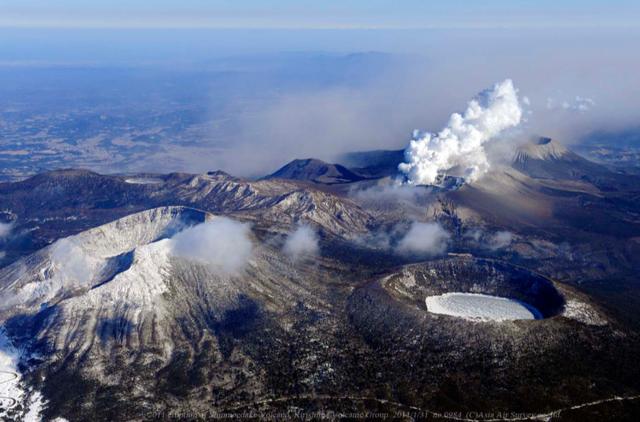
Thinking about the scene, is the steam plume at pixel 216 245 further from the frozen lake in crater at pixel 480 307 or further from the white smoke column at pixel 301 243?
the frozen lake in crater at pixel 480 307

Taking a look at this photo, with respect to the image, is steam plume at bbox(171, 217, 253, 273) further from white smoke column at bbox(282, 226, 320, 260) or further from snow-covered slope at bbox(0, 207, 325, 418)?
white smoke column at bbox(282, 226, 320, 260)

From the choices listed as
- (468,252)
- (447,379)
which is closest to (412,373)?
(447,379)

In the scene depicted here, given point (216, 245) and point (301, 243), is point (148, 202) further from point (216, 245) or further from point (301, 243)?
point (216, 245)

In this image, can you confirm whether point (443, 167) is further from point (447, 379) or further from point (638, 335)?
point (447, 379)

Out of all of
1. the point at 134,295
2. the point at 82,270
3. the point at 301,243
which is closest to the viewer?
the point at 134,295

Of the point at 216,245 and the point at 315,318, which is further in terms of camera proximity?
the point at 216,245

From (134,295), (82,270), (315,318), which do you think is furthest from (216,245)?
(315,318)

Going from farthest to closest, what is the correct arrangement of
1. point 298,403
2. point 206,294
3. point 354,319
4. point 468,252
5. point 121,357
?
1. point 468,252
2. point 206,294
3. point 354,319
4. point 121,357
5. point 298,403

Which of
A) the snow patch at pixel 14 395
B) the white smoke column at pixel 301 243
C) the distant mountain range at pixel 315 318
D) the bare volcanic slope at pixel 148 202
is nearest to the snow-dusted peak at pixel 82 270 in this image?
the distant mountain range at pixel 315 318

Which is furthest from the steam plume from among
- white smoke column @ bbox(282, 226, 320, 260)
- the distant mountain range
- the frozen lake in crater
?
the frozen lake in crater
